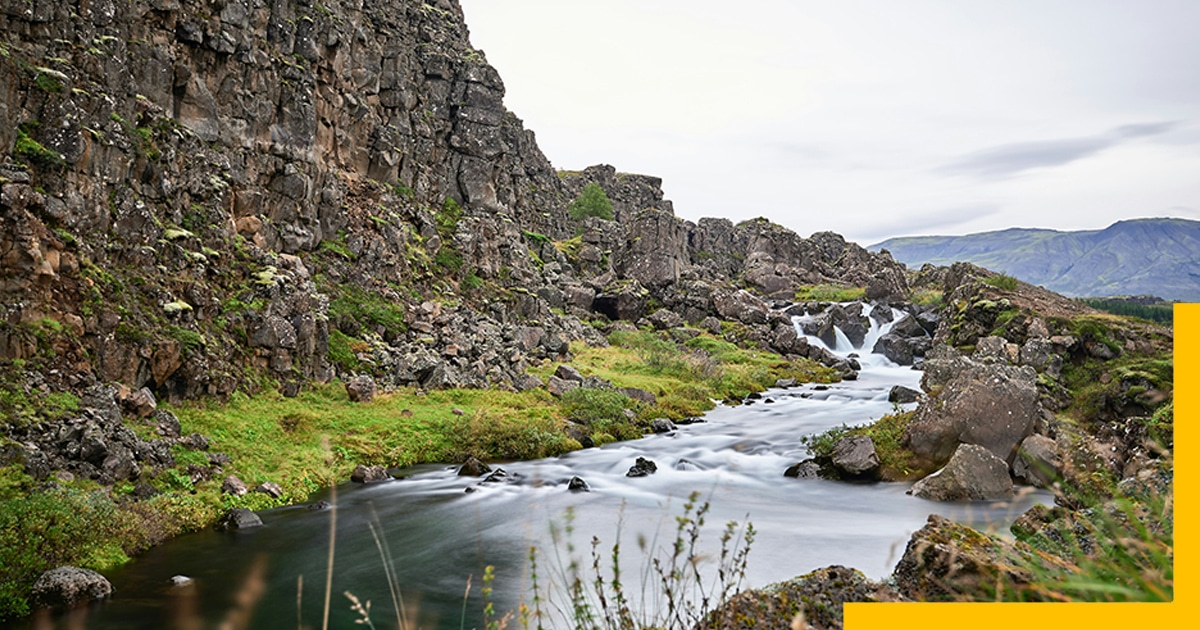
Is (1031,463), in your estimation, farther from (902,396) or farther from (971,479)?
(902,396)

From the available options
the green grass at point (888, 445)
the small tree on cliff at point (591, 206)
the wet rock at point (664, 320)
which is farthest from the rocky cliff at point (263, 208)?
the small tree on cliff at point (591, 206)

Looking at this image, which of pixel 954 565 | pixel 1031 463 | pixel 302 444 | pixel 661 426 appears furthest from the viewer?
pixel 661 426

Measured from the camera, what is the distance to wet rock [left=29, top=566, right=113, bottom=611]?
10.7m

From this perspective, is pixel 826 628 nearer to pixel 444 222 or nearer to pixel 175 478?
pixel 175 478

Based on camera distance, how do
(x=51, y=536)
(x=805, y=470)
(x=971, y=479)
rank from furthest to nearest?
(x=805, y=470), (x=971, y=479), (x=51, y=536)

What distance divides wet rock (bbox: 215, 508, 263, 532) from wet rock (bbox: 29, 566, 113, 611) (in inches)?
136

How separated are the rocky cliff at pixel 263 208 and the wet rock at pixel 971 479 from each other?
60.6 ft

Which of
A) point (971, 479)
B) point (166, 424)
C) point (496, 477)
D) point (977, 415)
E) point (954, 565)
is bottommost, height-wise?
point (496, 477)

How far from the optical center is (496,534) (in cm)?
1554

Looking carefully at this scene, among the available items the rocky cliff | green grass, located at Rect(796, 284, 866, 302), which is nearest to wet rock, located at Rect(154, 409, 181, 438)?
the rocky cliff

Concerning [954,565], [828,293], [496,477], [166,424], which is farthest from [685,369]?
[828,293]

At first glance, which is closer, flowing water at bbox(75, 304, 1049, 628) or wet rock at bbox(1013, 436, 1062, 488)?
flowing water at bbox(75, 304, 1049, 628)

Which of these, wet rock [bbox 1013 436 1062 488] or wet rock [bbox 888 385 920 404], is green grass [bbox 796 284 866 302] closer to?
wet rock [bbox 888 385 920 404]

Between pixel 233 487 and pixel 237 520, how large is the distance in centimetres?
173
